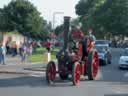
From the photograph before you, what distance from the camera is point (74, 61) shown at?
22.1 metres

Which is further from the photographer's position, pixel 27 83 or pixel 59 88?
pixel 27 83

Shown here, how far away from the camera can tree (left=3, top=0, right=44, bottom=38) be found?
88.4 meters

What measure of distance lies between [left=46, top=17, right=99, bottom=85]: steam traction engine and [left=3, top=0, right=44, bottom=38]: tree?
6461 cm

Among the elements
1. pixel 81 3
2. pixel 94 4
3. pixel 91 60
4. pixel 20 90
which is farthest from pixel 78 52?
pixel 81 3

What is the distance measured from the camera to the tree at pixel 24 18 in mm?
88375

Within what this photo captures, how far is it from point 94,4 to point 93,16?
509 inches

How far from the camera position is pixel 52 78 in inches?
885

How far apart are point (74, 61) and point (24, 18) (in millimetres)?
68490

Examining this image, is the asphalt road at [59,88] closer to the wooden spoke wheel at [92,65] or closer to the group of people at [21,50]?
the wooden spoke wheel at [92,65]

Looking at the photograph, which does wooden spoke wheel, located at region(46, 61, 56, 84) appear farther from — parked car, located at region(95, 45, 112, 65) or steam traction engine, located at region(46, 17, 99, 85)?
parked car, located at region(95, 45, 112, 65)

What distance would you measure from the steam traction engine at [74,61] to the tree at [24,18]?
6461 centimetres

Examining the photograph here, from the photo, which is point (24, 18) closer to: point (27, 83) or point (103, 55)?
point (103, 55)

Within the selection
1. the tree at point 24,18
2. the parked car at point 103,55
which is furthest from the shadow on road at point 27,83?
the tree at point 24,18

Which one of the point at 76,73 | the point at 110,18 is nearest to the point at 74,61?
the point at 76,73
